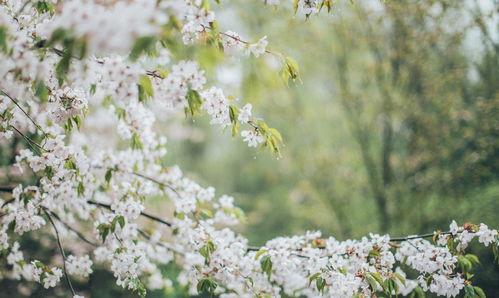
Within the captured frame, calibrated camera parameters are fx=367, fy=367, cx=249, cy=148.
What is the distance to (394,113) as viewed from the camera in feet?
18.5

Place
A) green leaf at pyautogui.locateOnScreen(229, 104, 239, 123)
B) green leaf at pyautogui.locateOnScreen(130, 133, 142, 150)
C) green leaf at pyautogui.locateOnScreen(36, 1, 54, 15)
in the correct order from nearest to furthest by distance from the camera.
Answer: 1. green leaf at pyautogui.locateOnScreen(36, 1, 54, 15)
2. green leaf at pyautogui.locateOnScreen(229, 104, 239, 123)
3. green leaf at pyautogui.locateOnScreen(130, 133, 142, 150)

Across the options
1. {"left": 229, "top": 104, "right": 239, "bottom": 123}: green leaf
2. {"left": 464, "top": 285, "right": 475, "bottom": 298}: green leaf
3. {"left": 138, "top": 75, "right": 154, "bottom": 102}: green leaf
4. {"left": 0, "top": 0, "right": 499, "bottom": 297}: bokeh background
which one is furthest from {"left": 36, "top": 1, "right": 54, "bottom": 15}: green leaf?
{"left": 464, "top": 285, "right": 475, "bottom": 298}: green leaf

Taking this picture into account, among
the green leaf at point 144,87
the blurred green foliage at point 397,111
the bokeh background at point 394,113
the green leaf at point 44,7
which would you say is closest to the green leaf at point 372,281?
the green leaf at point 144,87

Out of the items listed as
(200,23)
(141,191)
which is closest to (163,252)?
(141,191)

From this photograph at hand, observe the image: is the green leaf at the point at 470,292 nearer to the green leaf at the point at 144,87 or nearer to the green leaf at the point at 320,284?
the green leaf at the point at 320,284

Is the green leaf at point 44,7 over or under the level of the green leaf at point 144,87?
over

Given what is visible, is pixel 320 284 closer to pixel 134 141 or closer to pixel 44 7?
pixel 134 141

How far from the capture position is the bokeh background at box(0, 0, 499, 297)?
4.76 metres

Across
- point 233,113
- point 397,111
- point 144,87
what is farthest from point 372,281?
point 397,111

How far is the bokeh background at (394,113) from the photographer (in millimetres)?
4758

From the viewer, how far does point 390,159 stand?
19.7 feet

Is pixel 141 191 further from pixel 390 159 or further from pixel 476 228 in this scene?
pixel 390 159

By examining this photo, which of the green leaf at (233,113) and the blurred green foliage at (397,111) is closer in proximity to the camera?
the green leaf at (233,113)

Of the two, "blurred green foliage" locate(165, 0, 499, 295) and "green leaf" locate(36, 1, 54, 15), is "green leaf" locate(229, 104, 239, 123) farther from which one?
"blurred green foliage" locate(165, 0, 499, 295)
